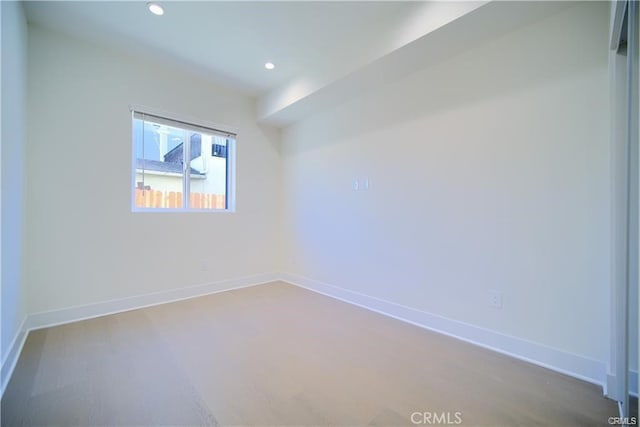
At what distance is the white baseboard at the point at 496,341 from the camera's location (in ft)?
5.83

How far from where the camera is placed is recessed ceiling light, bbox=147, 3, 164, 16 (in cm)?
221

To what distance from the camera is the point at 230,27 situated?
8.14ft

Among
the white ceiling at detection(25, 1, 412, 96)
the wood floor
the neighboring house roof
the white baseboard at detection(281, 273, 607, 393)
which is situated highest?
the white ceiling at detection(25, 1, 412, 96)

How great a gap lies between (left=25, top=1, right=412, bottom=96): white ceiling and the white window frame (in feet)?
1.96

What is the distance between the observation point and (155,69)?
3.13 m

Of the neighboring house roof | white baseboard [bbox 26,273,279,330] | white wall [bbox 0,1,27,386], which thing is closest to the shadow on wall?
the neighboring house roof

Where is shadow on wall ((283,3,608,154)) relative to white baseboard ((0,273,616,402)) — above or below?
above

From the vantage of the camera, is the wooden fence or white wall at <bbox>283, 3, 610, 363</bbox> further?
the wooden fence

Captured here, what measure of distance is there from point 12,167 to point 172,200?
1500 millimetres

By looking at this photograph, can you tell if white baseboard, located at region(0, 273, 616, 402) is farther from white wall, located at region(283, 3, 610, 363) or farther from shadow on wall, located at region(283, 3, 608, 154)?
shadow on wall, located at region(283, 3, 608, 154)

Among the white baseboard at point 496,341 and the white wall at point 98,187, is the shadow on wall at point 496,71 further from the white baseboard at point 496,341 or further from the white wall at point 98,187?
the white wall at point 98,187

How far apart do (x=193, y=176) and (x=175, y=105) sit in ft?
2.78

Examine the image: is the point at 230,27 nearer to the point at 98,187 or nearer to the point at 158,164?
the point at 158,164

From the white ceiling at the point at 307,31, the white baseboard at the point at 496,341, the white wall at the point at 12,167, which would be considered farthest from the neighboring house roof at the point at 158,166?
the white baseboard at the point at 496,341
